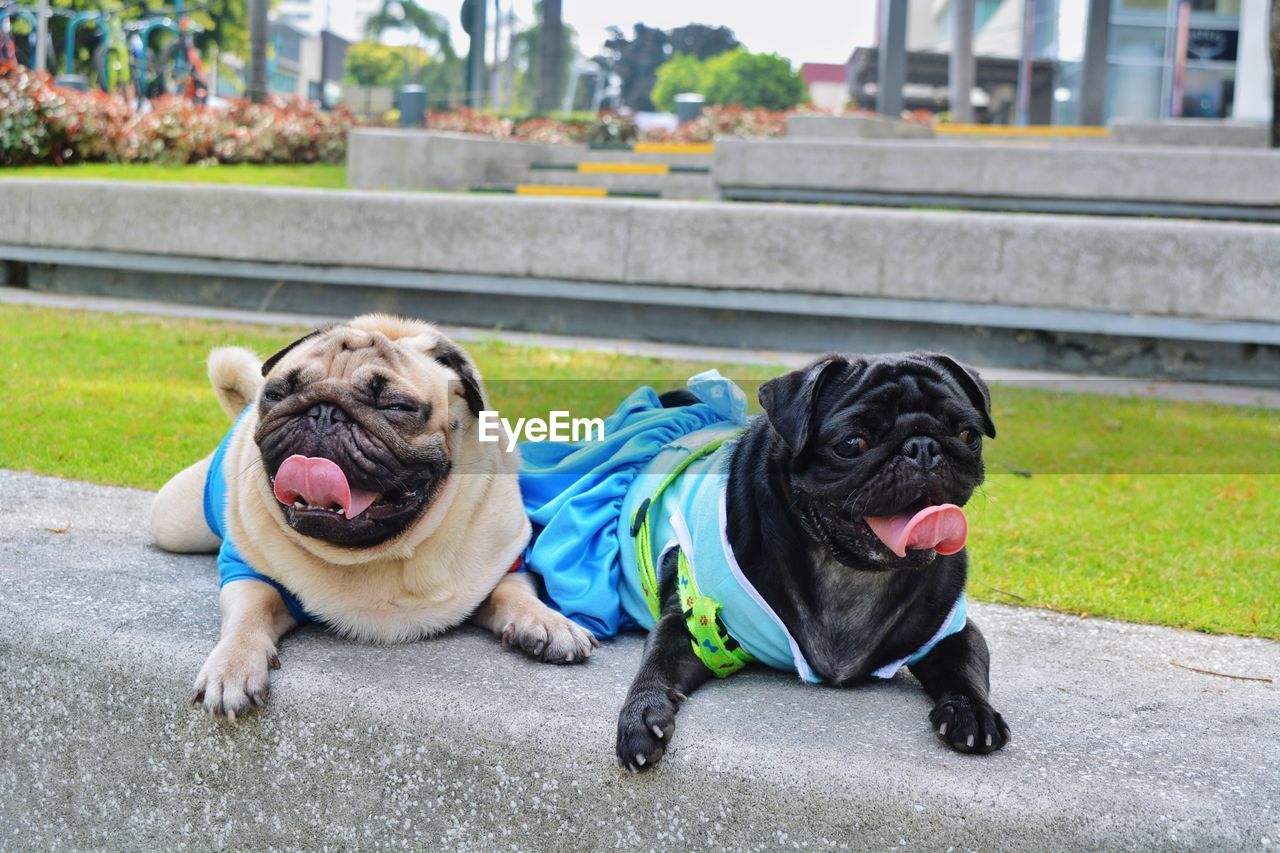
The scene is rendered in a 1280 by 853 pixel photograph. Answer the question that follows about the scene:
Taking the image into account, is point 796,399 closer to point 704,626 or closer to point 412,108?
point 704,626

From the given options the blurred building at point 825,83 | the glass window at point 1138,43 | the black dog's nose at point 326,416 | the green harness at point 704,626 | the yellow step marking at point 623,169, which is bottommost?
the green harness at point 704,626

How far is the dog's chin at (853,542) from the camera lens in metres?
2.90

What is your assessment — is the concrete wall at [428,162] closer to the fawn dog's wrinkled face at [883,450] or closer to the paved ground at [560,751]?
the paved ground at [560,751]

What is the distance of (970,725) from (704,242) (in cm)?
665

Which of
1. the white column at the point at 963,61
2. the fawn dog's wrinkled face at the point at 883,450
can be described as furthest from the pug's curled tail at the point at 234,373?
the white column at the point at 963,61

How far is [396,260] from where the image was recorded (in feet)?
32.2

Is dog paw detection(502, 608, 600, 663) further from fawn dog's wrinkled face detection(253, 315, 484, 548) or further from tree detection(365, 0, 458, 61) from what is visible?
tree detection(365, 0, 458, 61)

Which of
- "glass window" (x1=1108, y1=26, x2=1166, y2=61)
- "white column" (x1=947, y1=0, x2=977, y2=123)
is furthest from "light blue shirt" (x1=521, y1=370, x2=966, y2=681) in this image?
"glass window" (x1=1108, y1=26, x2=1166, y2=61)

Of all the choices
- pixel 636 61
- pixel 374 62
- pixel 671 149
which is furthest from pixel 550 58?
pixel 374 62

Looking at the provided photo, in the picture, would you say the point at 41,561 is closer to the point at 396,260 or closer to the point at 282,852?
the point at 282,852

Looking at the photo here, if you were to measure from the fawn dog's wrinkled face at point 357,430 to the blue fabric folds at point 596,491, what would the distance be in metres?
0.58

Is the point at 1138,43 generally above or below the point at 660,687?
above

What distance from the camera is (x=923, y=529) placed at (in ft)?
9.29

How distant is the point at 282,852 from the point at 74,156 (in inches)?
670
